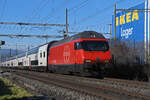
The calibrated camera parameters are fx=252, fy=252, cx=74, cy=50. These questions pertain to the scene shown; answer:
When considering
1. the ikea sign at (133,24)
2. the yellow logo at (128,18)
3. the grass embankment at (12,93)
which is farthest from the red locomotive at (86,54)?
the yellow logo at (128,18)

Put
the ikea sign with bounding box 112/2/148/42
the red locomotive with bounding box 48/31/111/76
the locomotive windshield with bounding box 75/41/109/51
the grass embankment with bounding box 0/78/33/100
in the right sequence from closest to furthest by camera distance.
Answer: the grass embankment with bounding box 0/78/33/100
the red locomotive with bounding box 48/31/111/76
the locomotive windshield with bounding box 75/41/109/51
the ikea sign with bounding box 112/2/148/42

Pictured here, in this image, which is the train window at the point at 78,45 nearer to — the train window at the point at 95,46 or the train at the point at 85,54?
the train at the point at 85,54

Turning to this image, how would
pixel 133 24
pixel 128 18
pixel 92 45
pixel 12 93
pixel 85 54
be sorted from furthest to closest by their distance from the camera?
pixel 128 18 < pixel 133 24 < pixel 92 45 < pixel 85 54 < pixel 12 93

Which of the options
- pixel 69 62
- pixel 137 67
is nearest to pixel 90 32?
pixel 69 62

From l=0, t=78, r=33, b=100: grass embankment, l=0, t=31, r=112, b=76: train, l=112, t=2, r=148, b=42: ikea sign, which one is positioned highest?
l=112, t=2, r=148, b=42: ikea sign

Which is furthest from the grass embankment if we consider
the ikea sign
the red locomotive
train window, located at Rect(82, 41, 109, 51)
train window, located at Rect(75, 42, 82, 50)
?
the ikea sign

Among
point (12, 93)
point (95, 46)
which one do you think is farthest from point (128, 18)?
point (12, 93)

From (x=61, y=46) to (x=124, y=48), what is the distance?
7541 mm

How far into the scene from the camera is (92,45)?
18.6 metres

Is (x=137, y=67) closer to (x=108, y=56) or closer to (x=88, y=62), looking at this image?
(x=108, y=56)

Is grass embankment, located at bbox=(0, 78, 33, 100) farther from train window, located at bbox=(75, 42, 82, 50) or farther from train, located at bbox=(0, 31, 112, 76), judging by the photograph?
train window, located at bbox=(75, 42, 82, 50)

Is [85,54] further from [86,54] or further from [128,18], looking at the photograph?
[128,18]

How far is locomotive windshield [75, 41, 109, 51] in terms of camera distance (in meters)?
18.2

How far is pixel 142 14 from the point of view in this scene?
30.4 m
